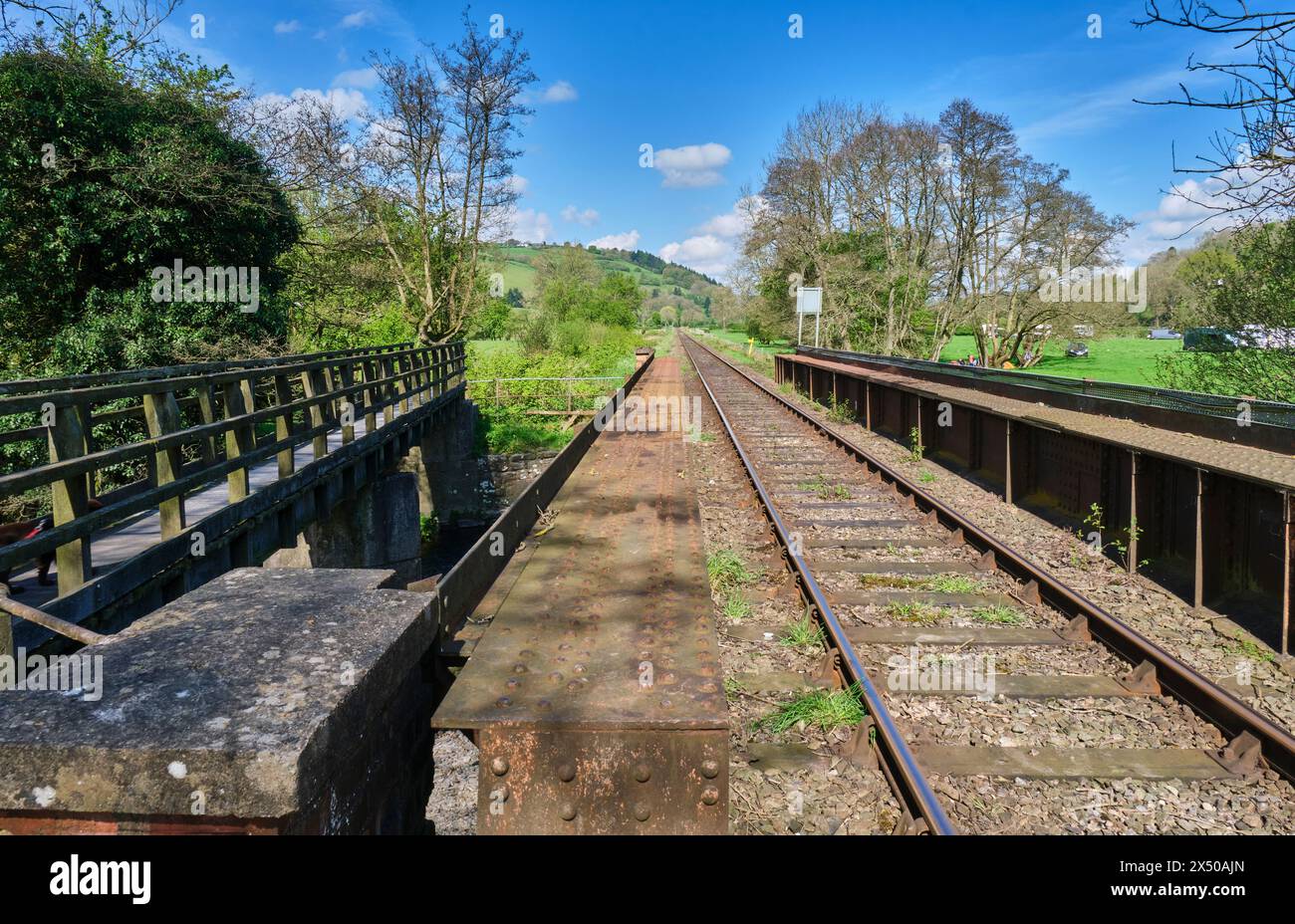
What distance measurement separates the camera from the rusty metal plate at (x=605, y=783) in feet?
7.77

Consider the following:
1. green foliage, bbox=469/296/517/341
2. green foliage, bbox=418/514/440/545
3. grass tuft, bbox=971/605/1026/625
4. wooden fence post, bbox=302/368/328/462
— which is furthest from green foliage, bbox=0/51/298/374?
green foliage, bbox=469/296/517/341

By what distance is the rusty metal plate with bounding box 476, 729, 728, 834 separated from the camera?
7.77 feet

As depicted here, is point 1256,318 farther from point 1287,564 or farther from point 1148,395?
point 1287,564

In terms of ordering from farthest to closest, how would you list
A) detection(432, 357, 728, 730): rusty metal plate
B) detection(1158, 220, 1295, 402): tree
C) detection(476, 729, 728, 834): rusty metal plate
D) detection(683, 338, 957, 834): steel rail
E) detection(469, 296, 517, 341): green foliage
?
detection(469, 296, 517, 341): green foliage → detection(1158, 220, 1295, 402): tree → detection(683, 338, 957, 834): steel rail → detection(432, 357, 728, 730): rusty metal plate → detection(476, 729, 728, 834): rusty metal plate

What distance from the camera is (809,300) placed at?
3712 cm

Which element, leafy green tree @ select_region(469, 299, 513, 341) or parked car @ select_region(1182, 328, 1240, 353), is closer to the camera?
parked car @ select_region(1182, 328, 1240, 353)

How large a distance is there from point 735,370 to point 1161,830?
118 ft

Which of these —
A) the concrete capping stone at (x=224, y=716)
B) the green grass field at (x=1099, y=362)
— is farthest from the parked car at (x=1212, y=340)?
the green grass field at (x=1099, y=362)

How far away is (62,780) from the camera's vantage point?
163cm

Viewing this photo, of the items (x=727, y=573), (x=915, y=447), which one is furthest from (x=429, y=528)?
(x=727, y=573)

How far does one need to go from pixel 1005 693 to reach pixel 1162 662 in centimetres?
97

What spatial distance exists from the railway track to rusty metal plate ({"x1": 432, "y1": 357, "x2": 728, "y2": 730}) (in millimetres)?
1215

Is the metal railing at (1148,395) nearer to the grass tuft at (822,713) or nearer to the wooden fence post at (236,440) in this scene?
the grass tuft at (822,713)

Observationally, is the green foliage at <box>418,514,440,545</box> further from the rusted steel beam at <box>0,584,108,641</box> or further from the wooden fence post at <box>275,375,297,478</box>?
the rusted steel beam at <box>0,584,108,641</box>
